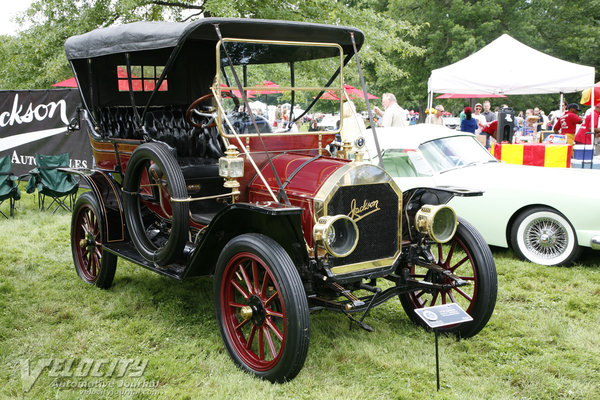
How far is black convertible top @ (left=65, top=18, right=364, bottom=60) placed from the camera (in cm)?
375

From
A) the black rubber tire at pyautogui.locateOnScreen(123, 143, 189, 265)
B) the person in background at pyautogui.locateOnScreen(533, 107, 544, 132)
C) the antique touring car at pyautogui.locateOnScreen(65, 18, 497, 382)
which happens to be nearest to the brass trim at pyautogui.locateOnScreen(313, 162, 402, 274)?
the antique touring car at pyautogui.locateOnScreen(65, 18, 497, 382)

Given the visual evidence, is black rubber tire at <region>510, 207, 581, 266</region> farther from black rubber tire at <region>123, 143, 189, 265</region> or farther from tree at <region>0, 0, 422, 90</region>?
tree at <region>0, 0, 422, 90</region>

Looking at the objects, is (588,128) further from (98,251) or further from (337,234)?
(98,251)

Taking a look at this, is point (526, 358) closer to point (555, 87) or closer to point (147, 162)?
point (147, 162)

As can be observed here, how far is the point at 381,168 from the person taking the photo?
3715 mm

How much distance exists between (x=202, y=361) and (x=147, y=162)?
5.16ft

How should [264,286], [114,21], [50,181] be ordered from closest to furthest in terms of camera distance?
1. [264,286]
2. [50,181]
3. [114,21]

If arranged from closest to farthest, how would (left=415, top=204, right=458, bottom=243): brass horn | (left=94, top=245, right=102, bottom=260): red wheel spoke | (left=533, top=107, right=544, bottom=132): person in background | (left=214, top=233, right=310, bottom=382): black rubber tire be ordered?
(left=214, top=233, right=310, bottom=382): black rubber tire → (left=415, top=204, right=458, bottom=243): brass horn → (left=94, top=245, right=102, bottom=260): red wheel spoke → (left=533, top=107, right=544, bottom=132): person in background

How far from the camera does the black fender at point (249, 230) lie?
10.8ft

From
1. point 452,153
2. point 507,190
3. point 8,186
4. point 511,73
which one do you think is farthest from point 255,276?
point 511,73

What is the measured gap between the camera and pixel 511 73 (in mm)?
10492

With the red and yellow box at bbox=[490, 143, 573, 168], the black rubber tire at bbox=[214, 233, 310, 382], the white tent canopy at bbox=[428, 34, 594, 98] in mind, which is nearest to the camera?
the black rubber tire at bbox=[214, 233, 310, 382]

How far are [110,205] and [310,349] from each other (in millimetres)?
2236

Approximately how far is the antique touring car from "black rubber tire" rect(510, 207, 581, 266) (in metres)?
1.64
